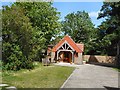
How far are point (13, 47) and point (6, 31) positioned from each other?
5.46 feet

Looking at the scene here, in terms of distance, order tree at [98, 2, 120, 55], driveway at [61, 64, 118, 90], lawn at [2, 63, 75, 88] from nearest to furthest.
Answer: lawn at [2, 63, 75, 88] < driveway at [61, 64, 118, 90] < tree at [98, 2, 120, 55]

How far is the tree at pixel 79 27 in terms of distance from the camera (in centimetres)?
8025

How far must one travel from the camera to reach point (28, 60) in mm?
27734

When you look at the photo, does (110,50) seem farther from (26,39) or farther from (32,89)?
(32,89)

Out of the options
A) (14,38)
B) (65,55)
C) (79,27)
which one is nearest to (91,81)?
(14,38)

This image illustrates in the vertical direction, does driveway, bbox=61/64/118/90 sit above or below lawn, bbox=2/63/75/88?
below

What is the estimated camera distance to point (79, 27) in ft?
272

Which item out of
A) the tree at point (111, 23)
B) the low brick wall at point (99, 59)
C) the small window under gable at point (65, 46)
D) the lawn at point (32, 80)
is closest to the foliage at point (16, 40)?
the lawn at point (32, 80)

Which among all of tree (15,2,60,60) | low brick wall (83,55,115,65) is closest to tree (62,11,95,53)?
low brick wall (83,55,115,65)

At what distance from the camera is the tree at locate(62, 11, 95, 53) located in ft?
263

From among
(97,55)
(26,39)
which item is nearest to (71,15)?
(97,55)

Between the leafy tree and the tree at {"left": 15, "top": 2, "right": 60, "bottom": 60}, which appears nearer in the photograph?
the leafy tree

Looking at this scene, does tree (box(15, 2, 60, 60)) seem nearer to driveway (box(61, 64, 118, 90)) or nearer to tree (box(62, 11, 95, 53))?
driveway (box(61, 64, 118, 90))

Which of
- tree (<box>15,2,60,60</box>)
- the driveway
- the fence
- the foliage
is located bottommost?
the driveway
